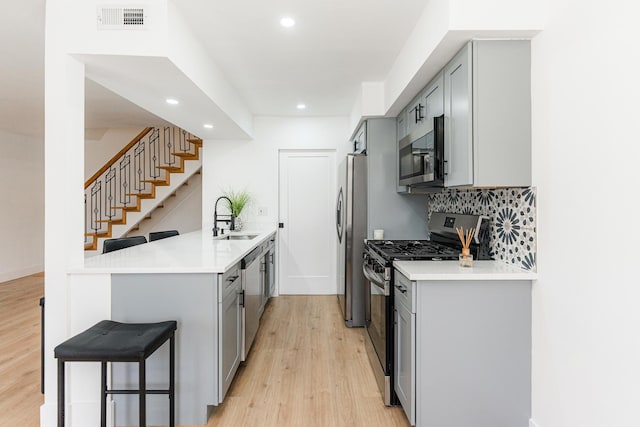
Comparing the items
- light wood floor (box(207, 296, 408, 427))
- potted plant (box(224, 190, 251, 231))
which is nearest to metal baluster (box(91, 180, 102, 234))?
potted plant (box(224, 190, 251, 231))

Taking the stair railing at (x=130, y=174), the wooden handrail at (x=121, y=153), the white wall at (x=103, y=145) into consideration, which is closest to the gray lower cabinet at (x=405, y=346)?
the stair railing at (x=130, y=174)

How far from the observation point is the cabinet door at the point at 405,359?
1919mm

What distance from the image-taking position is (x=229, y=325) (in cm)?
231

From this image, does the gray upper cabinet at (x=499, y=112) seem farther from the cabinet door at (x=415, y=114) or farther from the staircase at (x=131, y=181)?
the staircase at (x=131, y=181)

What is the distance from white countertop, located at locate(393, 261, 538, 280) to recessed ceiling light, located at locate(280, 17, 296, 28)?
1.73 metres

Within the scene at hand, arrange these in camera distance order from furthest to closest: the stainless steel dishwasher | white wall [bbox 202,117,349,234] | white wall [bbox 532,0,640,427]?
white wall [bbox 202,117,349,234], the stainless steel dishwasher, white wall [bbox 532,0,640,427]

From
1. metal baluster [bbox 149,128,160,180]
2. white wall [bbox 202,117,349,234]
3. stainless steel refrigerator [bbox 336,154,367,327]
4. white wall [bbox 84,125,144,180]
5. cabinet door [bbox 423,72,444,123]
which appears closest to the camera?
cabinet door [bbox 423,72,444,123]

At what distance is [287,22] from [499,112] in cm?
146

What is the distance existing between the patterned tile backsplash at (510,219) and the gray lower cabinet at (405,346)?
0.68m

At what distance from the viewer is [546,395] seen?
1.81 meters

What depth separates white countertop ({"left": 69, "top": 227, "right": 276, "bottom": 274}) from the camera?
204cm

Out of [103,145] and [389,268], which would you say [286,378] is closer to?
[389,268]

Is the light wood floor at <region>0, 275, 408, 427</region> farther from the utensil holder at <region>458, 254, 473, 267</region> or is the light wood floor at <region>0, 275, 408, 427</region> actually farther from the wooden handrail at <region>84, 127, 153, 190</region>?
the wooden handrail at <region>84, 127, 153, 190</region>

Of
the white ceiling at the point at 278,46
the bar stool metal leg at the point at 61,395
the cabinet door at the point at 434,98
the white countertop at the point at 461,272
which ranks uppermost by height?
the white ceiling at the point at 278,46
